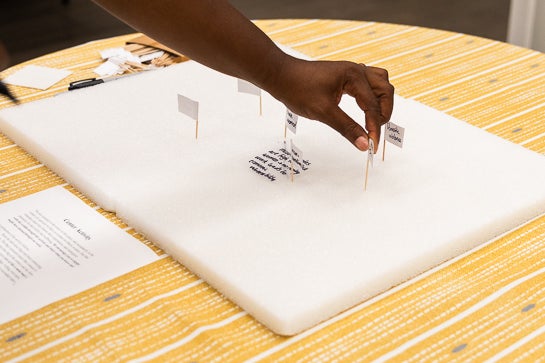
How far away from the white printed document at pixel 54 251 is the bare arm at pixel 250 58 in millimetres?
305

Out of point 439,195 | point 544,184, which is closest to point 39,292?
point 439,195

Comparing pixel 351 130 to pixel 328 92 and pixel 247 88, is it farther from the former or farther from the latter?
pixel 247 88

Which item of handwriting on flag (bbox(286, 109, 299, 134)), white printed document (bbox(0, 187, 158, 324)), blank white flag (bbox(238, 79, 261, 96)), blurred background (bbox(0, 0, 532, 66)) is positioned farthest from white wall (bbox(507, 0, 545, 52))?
white printed document (bbox(0, 187, 158, 324))

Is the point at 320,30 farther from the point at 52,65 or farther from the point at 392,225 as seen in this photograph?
the point at 392,225

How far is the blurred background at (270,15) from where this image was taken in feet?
13.2

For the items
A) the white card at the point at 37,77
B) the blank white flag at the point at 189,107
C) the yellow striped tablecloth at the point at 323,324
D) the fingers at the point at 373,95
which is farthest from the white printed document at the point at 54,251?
the white card at the point at 37,77

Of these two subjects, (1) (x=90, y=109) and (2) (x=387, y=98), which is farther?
(1) (x=90, y=109)

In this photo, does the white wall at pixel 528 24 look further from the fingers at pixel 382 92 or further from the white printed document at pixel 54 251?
the white printed document at pixel 54 251

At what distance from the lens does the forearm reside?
1.15 meters

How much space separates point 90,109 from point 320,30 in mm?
744

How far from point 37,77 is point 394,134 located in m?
0.89

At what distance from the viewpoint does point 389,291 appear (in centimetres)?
108

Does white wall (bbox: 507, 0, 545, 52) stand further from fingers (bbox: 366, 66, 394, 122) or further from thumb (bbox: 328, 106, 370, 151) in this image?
thumb (bbox: 328, 106, 370, 151)

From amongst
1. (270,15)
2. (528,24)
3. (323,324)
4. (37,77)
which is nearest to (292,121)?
(323,324)
